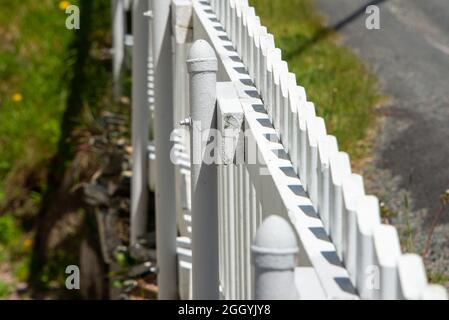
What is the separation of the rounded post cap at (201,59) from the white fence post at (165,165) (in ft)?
6.86

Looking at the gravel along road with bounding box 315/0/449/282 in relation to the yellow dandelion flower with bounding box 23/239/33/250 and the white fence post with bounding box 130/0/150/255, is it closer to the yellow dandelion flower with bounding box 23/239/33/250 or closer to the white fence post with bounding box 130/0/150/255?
the white fence post with bounding box 130/0/150/255

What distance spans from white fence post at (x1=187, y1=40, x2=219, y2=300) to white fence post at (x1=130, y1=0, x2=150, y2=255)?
302 cm

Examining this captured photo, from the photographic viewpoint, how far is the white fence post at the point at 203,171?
12.1 ft

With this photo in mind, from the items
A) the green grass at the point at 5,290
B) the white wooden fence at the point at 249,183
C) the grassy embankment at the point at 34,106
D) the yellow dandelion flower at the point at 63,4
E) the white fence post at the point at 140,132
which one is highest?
the yellow dandelion flower at the point at 63,4

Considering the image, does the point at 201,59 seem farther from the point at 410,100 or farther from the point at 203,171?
the point at 410,100

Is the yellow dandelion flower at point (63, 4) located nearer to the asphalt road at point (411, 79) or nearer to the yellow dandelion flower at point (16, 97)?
the yellow dandelion flower at point (16, 97)

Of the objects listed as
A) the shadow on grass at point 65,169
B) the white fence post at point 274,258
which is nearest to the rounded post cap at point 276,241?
the white fence post at point 274,258

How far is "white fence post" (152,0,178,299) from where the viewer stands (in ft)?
19.2

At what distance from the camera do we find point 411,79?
6852 millimetres

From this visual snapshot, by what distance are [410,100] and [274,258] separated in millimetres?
4453

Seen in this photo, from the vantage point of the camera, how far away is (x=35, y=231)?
10352 millimetres

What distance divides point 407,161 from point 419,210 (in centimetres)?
70

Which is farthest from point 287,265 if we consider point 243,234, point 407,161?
point 407,161

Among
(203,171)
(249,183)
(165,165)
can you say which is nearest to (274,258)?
(249,183)
